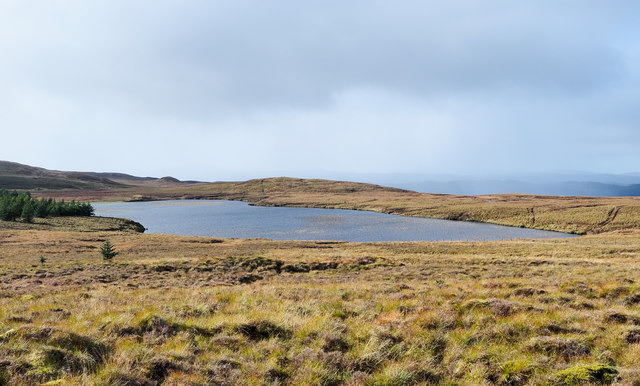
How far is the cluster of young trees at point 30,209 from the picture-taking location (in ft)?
231

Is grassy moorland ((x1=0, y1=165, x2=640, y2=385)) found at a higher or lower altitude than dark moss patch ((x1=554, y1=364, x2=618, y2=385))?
lower

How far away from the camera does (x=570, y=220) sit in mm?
78188

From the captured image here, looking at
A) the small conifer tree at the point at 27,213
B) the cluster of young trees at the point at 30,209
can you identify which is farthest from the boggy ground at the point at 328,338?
the cluster of young trees at the point at 30,209

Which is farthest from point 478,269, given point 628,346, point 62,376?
point 62,376

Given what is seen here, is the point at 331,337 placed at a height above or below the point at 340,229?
above

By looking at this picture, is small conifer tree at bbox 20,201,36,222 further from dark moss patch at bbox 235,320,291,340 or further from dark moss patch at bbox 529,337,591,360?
dark moss patch at bbox 529,337,591,360

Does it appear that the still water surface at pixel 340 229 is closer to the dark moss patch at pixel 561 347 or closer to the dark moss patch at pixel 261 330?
the dark moss patch at pixel 261 330

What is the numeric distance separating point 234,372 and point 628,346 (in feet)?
27.1

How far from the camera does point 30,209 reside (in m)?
70.7

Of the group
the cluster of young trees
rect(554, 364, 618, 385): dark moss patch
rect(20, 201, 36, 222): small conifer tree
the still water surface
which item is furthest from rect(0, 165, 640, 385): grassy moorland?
the cluster of young trees

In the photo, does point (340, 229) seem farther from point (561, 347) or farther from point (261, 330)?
point (561, 347)

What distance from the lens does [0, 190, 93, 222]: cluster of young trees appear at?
7044cm

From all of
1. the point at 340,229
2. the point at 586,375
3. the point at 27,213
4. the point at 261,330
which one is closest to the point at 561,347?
the point at 586,375

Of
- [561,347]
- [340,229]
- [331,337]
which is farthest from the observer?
[340,229]
